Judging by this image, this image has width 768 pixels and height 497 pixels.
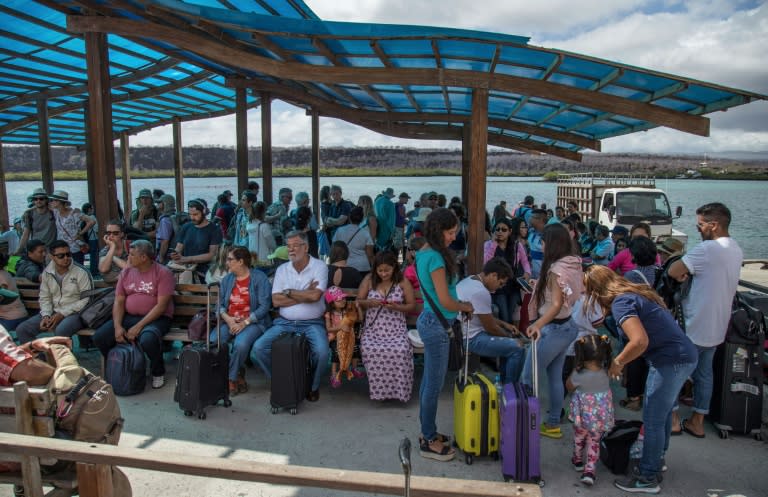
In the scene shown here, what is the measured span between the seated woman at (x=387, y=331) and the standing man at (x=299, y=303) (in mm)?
386

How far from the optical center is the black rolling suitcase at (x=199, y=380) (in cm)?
419

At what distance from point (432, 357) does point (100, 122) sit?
503 cm

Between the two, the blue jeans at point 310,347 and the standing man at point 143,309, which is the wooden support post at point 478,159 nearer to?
the blue jeans at point 310,347

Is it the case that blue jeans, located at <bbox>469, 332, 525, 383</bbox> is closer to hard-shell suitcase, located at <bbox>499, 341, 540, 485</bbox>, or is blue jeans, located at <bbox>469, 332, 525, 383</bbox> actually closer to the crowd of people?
the crowd of people

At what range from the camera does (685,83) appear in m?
5.21

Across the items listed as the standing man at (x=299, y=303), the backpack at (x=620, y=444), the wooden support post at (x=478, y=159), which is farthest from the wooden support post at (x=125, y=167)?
the backpack at (x=620, y=444)

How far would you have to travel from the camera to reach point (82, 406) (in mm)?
2578

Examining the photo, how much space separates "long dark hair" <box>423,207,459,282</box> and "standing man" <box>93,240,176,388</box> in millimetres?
2769

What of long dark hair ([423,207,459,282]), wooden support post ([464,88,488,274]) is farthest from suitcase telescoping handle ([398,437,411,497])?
wooden support post ([464,88,488,274])

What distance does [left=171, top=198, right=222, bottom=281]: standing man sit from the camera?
5930 millimetres

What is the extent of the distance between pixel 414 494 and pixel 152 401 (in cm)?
347

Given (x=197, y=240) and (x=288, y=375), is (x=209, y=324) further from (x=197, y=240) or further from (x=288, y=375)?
(x=197, y=240)

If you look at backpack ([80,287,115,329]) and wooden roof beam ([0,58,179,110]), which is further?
wooden roof beam ([0,58,179,110])

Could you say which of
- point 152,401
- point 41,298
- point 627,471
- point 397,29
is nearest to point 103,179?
point 41,298
